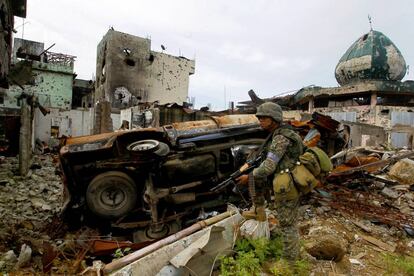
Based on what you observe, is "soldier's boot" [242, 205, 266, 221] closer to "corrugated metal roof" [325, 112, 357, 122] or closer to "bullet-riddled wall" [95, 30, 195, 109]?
"corrugated metal roof" [325, 112, 357, 122]

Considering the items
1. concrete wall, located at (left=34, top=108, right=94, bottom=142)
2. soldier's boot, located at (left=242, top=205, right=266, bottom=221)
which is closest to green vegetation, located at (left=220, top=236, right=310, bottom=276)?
soldier's boot, located at (left=242, top=205, right=266, bottom=221)

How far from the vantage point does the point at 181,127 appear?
16.4ft

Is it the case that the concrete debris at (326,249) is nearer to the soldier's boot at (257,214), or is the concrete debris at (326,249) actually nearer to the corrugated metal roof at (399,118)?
the soldier's boot at (257,214)

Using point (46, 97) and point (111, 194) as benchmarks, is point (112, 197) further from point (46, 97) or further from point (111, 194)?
point (46, 97)

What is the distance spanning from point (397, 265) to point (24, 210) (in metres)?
6.06

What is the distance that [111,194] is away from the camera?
4594 millimetres

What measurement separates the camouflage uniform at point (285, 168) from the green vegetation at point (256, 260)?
0.49ft

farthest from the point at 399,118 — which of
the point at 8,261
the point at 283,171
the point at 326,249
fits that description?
the point at 8,261

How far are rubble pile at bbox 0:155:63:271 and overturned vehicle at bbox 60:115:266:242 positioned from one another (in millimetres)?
727

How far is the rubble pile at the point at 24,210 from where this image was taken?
12.2ft

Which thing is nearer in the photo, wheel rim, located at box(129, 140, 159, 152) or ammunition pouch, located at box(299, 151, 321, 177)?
ammunition pouch, located at box(299, 151, 321, 177)

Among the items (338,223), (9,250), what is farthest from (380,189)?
(9,250)

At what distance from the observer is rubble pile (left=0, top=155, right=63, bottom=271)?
371cm

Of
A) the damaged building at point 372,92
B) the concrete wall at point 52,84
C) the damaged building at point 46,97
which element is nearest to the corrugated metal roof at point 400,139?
the damaged building at point 372,92
